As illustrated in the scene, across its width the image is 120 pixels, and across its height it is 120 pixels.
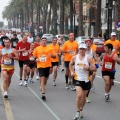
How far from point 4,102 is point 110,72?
3078 mm

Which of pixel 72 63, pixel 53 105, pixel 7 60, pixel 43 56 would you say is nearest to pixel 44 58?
pixel 43 56

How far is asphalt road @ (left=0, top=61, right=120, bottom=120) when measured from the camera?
391 inches

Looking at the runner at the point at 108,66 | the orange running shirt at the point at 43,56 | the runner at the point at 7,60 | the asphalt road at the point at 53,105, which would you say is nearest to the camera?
the asphalt road at the point at 53,105

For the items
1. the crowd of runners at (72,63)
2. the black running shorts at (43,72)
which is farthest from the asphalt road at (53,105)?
the black running shorts at (43,72)

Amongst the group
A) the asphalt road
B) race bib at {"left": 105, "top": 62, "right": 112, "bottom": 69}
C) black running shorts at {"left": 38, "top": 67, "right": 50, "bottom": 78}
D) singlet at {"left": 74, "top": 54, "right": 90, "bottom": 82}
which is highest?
singlet at {"left": 74, "top": 54, "right": 90, "bottom": 82}

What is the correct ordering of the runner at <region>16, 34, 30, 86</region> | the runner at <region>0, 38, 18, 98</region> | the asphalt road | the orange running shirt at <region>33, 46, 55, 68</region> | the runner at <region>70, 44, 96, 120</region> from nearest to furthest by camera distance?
the runner at <region>70, 44, 96, 120</region>, the asphalt road, the runner at <region>0, 38, 18, 98</region>, the orange running shirt at <region>33, 46, 55, 68</region>, the runner at <region>16, 34, 30, 86</region>

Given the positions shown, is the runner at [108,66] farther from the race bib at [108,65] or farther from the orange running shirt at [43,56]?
the orange running shirt at [43,56]

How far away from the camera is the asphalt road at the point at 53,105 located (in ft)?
32.6

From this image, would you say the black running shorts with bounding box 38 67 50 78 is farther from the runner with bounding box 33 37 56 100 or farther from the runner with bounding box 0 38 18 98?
the runner with bounding box 0 38 18 98

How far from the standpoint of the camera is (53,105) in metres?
11.4

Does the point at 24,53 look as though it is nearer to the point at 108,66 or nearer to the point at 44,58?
the point at 44,58

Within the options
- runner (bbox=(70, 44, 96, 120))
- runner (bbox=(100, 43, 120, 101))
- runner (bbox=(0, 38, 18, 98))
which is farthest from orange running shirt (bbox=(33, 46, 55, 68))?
runner (bbox=(70, 44, 96, 120))

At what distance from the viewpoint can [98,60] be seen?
12.9 m

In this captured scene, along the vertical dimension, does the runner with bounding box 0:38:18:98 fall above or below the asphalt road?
above
